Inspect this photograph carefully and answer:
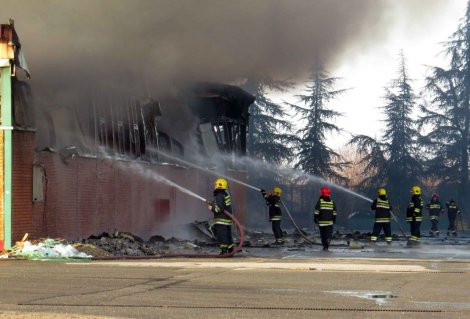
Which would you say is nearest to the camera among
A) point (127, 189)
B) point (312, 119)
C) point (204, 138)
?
point (127, 189)

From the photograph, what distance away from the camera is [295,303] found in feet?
24.1

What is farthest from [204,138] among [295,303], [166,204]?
[295,303]

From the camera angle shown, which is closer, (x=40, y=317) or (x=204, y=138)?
(x=40, y=317)

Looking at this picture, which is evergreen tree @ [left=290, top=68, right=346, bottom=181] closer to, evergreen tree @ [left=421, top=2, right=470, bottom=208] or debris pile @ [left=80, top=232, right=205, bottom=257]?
evergreen tree @ [left=421, top=2, right=470, bottom=208]

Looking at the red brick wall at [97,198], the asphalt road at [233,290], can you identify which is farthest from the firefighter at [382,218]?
the asphalt road at [233,290]

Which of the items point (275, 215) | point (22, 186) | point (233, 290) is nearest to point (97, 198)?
point (22, 186)

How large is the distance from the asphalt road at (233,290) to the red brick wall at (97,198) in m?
2.73

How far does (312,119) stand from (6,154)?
98.2 feet

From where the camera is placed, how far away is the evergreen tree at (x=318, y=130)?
135ft

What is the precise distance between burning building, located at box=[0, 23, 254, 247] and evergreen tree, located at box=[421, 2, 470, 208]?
615 inches

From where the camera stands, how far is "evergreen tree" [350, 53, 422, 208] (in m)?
39.0

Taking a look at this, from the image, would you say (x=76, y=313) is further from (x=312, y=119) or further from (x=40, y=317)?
(x=312, y=119)

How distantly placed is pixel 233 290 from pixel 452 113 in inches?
1273

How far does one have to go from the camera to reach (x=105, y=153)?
17.9 metres
